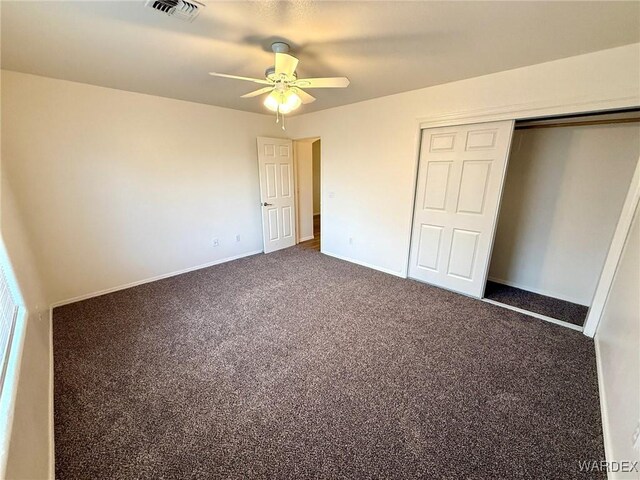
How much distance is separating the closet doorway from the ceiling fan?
1.63 m

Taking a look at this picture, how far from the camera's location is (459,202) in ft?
9.59

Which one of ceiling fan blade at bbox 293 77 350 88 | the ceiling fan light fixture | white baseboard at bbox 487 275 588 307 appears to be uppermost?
ceiling fan blade at bbox 293 77 350 88

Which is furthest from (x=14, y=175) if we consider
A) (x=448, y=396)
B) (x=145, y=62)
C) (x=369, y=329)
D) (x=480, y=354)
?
(x=480, y=354)

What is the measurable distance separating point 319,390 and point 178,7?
252cm

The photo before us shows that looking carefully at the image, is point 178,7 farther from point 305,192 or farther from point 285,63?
point 305,192

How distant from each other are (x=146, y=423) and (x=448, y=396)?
1911mm

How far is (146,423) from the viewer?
1547 mm

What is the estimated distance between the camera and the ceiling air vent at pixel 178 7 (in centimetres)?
144

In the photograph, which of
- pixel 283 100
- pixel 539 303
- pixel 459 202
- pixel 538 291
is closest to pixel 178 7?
pixel 283 100

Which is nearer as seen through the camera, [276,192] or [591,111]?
[591,111]

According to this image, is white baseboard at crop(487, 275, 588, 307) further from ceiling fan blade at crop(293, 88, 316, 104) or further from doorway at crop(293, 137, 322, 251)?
ceiling fan blade at crop(293, 88, 316, 104)

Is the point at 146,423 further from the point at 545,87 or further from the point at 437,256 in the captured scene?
the point at 545,87

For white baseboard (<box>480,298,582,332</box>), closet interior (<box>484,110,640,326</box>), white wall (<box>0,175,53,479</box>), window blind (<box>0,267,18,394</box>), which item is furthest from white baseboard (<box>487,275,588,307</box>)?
window blind (<box>0,267,18,394</box>)

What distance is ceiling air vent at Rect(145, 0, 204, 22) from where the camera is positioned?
144cm
